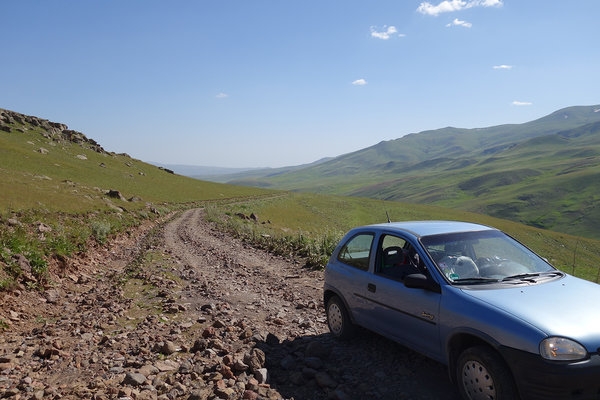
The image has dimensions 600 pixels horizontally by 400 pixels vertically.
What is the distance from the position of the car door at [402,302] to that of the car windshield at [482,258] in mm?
311

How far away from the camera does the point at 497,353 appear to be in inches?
165

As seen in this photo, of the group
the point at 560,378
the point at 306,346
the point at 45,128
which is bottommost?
the point at 306,346

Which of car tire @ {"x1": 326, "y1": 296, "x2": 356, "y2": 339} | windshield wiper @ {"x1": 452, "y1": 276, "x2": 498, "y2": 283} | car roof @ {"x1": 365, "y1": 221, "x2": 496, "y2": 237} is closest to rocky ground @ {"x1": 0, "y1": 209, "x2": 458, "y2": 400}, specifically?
car tire @ {"x1": 326, "y1": 296, "x2": 356, "y2": 339}

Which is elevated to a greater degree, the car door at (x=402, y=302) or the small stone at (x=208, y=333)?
the car door at (x=402, y=302)

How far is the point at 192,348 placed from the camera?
6.60 metres

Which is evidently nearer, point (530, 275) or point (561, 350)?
point (561, 350)

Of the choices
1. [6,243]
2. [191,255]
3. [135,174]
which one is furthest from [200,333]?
[135,174]

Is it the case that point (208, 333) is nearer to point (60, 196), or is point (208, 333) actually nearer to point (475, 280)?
point (475, 280)

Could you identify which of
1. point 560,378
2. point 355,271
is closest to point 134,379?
point 355,271

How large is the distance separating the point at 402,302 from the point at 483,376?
1424 mm

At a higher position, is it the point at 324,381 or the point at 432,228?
the point at 432,228

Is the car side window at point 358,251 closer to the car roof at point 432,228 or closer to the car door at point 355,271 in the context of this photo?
the car door at point 355,271

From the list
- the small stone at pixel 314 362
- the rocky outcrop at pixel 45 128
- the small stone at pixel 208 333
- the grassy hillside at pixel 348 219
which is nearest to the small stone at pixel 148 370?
the small stone at pixel 208 333

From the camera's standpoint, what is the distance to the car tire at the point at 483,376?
4000 mm
